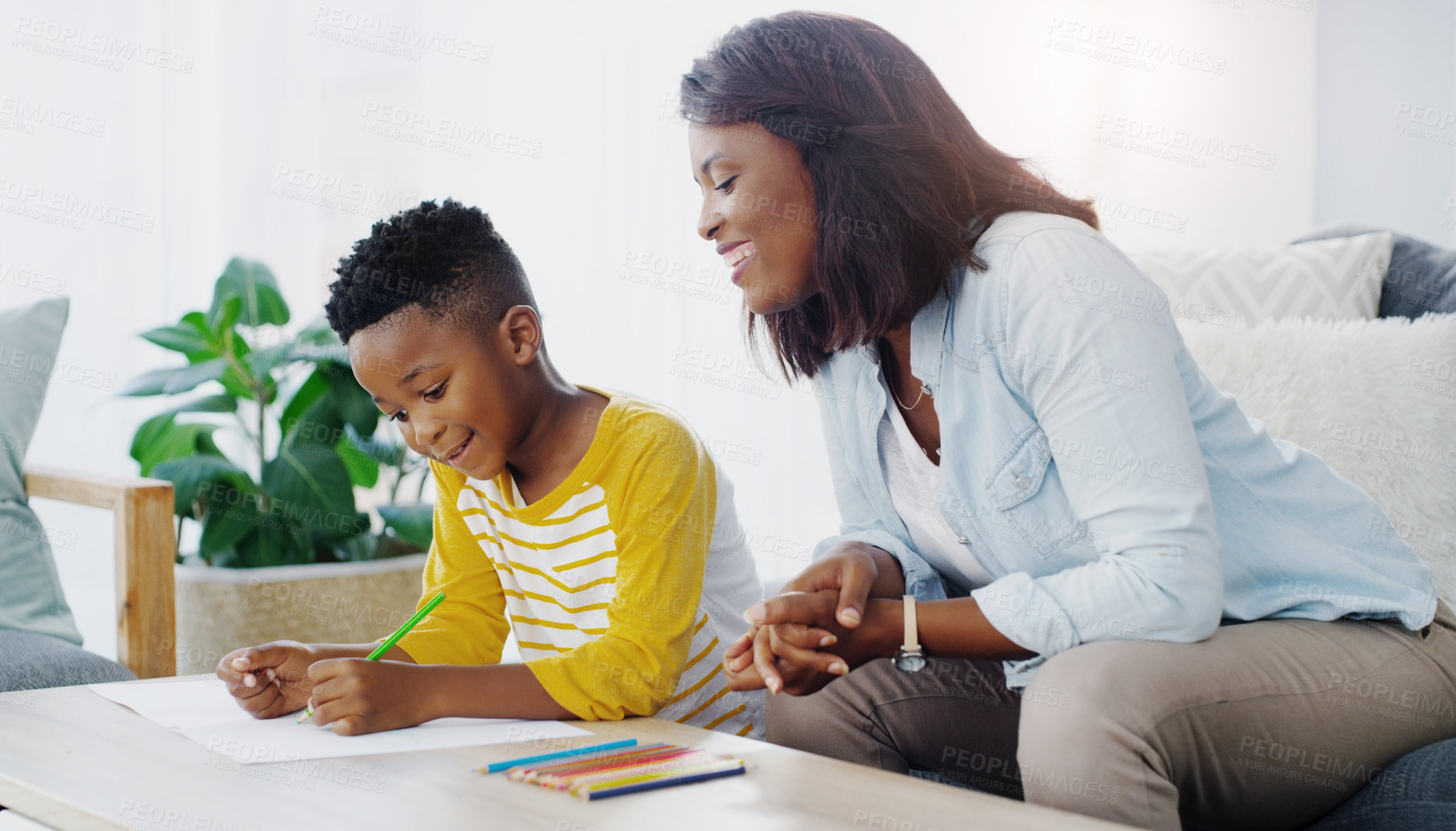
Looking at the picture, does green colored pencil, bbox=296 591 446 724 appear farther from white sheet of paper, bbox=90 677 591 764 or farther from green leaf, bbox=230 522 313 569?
green leaf, bbox=230 522 313 569

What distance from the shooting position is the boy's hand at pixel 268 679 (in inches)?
42.5

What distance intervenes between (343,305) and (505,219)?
151cm

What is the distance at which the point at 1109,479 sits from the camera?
937 millimetres

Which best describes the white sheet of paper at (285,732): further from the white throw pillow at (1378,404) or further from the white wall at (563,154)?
the white wall at (563,154)

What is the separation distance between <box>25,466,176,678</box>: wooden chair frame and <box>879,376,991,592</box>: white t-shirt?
1.01 metres

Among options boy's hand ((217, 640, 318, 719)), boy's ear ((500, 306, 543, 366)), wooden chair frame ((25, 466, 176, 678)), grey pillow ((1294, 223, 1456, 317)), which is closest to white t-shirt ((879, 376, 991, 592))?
boy's ear ((500, 306, 543, 366))

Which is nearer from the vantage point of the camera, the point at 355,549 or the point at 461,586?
the point at 461,586

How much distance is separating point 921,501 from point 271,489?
1219 millimetres

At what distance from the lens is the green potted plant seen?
190 cm

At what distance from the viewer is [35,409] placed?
5.94 ft

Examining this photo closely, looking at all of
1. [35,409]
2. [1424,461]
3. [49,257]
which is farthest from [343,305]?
[49,257]

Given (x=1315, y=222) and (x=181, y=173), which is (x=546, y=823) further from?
(x=1315, y=222)

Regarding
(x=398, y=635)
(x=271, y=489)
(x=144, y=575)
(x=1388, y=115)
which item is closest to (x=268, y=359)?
(x=271, y=489)

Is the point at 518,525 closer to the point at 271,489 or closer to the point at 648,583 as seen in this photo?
the point at 648,583
